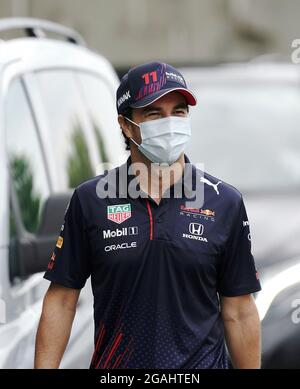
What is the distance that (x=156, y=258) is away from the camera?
355cm

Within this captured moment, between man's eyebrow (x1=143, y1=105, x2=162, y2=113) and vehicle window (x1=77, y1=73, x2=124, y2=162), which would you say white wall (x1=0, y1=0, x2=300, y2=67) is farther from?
man's eyebrow (x1=143, y1=105, x2=162, y2=113)

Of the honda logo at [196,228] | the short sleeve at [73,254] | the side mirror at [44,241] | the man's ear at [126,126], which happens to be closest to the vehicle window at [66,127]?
the side mirror at [44,241]

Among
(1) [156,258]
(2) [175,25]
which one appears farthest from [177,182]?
(2) [175,25]

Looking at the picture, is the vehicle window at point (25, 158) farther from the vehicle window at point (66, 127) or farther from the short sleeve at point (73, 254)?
the short sleeve at point (73, 254)

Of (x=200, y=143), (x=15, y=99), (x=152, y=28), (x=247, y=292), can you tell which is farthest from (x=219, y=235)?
(x=152, y=28)

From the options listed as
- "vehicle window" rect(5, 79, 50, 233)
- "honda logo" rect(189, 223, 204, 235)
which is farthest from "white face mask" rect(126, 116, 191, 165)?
"vehicle window" rect(5, 79, 50, 233)

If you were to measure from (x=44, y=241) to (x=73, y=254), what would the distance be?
382 millimetres

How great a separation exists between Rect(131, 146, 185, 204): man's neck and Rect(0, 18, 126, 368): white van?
414mm

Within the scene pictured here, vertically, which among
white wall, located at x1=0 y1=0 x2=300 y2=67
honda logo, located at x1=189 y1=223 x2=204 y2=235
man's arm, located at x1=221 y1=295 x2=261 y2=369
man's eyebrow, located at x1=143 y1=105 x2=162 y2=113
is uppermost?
white wall, located at x1=0 y1=0 x2=300 y2=67

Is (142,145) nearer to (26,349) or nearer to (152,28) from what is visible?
(26,349)

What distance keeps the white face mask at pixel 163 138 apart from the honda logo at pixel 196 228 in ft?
0.80

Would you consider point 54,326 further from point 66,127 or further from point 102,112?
point 102,112

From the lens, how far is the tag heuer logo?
363cm

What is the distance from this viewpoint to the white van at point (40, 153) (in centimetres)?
407
